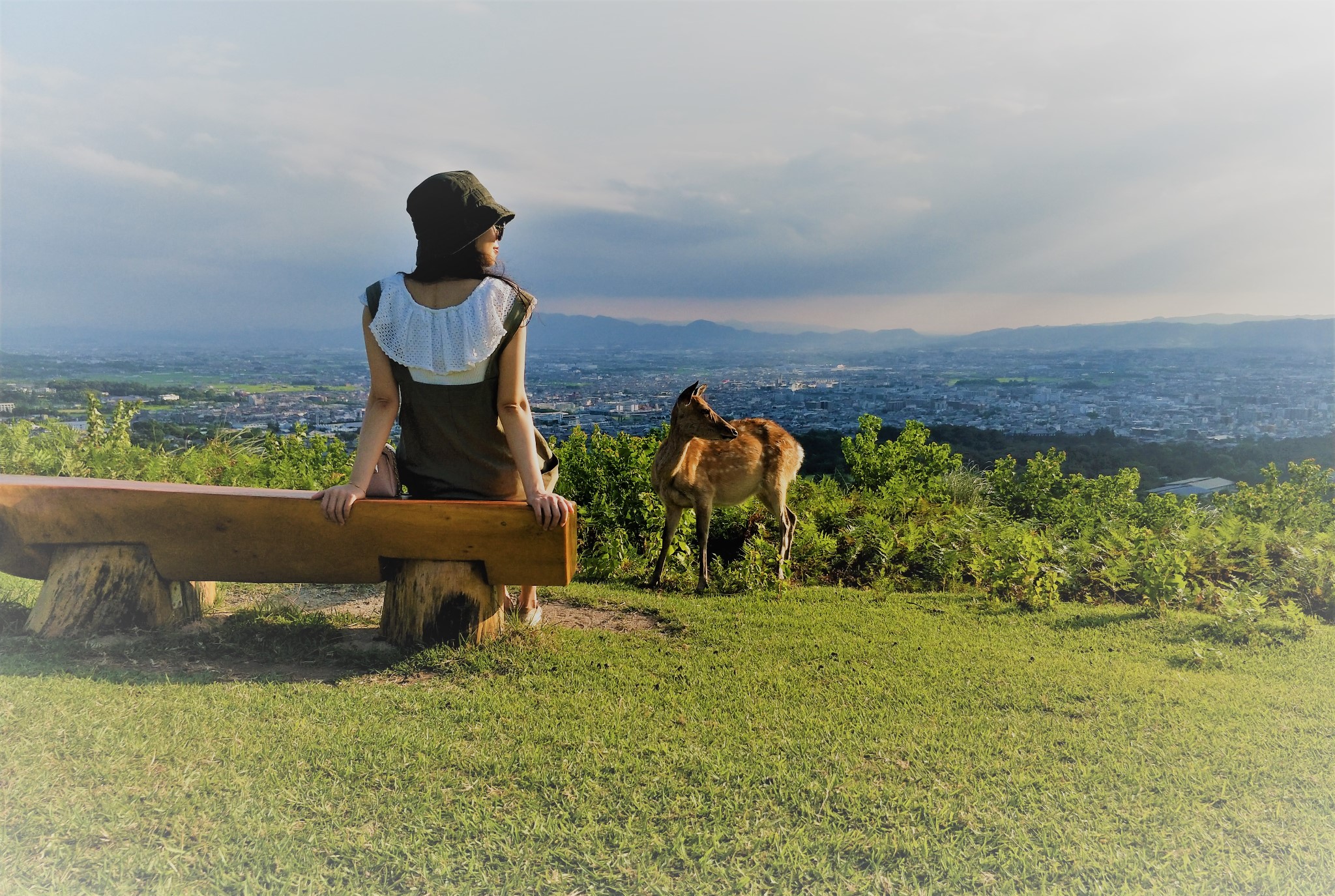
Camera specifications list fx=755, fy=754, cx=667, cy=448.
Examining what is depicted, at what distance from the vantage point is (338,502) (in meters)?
4.03

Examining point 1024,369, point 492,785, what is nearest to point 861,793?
point 492,785

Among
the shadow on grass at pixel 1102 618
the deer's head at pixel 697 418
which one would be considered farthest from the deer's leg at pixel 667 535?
the shadow on grass at pixel 1102 618

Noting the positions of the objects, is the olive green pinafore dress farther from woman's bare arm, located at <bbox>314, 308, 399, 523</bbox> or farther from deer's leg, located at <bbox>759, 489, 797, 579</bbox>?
deer's leg, located at <bbox>759, 489, 797, 579</bbox>

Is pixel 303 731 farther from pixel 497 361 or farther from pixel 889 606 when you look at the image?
pixel 889 606

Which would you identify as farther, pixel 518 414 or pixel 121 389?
pixel 121 389

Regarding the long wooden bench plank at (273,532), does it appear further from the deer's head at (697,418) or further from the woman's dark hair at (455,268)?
the deer's head at (697,418)

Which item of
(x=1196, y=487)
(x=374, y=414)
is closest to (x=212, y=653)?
(x=374, y=414)

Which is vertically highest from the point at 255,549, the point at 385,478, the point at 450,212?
the point at 450,212

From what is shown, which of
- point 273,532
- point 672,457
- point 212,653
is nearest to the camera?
point 273,532

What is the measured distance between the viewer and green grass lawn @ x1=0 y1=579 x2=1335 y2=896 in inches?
109

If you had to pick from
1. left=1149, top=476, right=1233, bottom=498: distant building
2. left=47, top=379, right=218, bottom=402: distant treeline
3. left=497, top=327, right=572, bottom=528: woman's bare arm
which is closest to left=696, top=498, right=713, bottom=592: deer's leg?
left=497, top=327, right=572, bottom=528: woman's bare arm

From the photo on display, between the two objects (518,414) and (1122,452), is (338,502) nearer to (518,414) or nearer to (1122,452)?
(518,414)

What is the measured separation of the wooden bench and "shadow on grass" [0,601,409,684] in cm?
14

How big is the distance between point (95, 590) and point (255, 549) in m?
1.04
